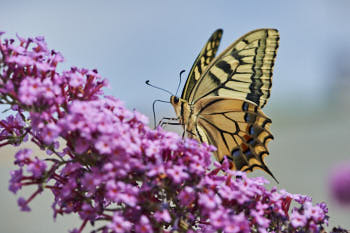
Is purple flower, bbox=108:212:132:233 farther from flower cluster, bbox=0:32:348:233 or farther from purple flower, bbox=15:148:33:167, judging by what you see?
purple flower, bbox=15:148:33:167

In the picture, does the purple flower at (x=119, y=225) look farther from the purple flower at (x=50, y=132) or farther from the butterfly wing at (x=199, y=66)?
the butterfly wing at (x=199, y=66)

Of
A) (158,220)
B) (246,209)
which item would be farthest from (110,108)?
(246,209)

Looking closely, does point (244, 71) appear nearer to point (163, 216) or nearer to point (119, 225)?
point (163, 216)

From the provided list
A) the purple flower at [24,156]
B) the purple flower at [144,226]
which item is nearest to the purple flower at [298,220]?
the purple flower at [144,226]

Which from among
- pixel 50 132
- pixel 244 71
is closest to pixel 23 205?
pixel 50 132

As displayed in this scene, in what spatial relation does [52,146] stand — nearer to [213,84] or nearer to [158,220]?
[158,220]
